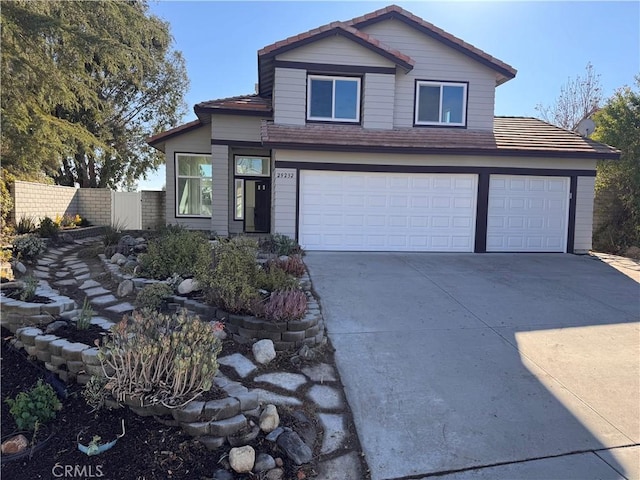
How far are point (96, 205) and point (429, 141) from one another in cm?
1340

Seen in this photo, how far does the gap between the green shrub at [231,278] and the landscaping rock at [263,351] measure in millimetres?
614

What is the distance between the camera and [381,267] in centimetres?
905

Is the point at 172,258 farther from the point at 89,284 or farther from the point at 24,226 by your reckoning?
the point at 24,226

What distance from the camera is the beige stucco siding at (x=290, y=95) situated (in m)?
11.3

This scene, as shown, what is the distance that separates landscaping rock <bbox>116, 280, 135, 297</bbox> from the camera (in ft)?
21.8

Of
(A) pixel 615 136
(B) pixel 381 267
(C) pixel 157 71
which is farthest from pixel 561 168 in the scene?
(C) pixel 157 71

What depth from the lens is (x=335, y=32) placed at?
1126cm

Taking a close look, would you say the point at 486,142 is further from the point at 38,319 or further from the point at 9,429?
the point at 9,429

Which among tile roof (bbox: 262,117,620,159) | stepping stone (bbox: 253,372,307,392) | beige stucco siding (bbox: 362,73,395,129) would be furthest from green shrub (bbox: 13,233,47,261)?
beige stucco siding (bbox: 362,73,395,129)

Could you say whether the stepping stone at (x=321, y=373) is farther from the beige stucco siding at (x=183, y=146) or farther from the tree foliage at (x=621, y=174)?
the tree foliage at (x=621, y=174)

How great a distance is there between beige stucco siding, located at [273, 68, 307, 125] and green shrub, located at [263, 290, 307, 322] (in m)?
7.27

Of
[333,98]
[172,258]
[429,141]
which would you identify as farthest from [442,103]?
[172,258]

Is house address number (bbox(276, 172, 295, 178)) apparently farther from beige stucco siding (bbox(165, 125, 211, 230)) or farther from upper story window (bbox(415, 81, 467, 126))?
beige stucco siding (bbox(165, 125, 211, 230))

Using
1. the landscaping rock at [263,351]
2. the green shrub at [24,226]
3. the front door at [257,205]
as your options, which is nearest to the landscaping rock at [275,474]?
the landscaping rock at [263,351]
